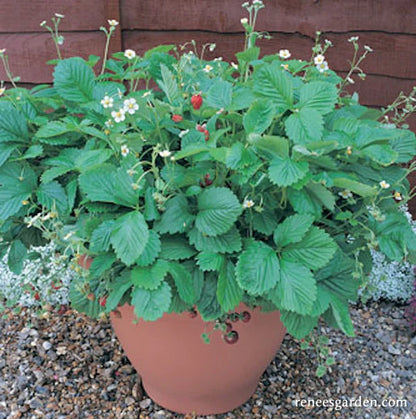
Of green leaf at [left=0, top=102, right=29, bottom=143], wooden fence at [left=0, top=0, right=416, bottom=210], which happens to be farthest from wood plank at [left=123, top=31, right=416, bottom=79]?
green leaf at [left=0, top=102, right=29, bottom=143]

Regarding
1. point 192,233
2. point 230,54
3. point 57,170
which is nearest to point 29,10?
point 230,54

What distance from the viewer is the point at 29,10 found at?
96.3 inches

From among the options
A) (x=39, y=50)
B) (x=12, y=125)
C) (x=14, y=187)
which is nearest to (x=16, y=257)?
(x=14, y=187)

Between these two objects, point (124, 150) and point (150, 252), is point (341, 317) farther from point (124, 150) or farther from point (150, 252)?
point (124, 150)

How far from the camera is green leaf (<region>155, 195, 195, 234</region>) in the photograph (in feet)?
3.48

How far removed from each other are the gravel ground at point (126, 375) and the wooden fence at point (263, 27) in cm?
114

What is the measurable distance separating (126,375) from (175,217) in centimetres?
92

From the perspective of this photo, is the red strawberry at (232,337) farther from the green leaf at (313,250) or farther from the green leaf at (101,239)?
the green leaf at (101,239)

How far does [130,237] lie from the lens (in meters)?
1.00

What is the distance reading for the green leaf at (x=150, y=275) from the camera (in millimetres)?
1002

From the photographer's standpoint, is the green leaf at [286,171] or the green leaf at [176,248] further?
the green leaf at [176,248]

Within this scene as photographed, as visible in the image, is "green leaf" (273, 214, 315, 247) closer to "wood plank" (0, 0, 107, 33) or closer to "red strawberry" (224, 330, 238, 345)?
"red strawberry" (224, 330, 238, 345)

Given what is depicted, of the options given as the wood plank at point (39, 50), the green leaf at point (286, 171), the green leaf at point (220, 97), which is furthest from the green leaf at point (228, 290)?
the wood plank at point (39, 50)

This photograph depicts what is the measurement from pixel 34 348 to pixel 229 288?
3.98ft
